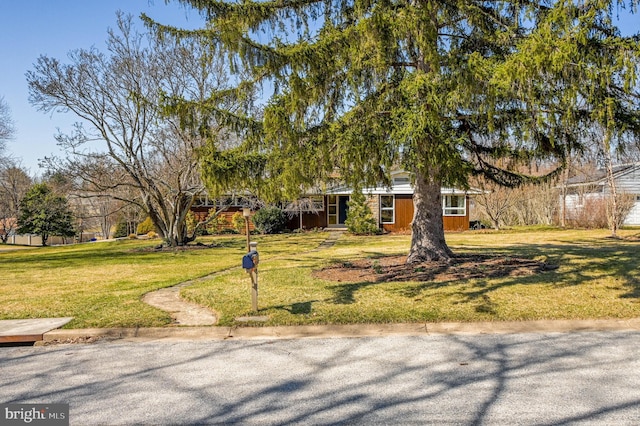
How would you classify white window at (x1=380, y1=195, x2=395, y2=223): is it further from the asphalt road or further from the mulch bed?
the asphalt road

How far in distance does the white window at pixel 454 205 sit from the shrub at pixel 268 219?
1018cm

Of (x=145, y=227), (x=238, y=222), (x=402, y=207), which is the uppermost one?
(x=402, y=207)

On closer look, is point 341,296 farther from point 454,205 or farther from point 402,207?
point 454,205

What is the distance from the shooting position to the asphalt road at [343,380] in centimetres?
371

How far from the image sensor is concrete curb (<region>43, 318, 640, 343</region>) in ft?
20.5

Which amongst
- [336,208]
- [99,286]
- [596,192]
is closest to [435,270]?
[99,286]

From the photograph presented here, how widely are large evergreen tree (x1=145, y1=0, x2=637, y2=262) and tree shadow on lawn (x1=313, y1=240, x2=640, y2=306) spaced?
97cm

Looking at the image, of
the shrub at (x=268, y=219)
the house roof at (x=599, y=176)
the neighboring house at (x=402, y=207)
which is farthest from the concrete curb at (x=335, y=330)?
the house roof at (x=599, y=176)

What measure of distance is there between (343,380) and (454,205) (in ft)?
87.5

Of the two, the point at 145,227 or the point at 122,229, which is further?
the point at 122,229

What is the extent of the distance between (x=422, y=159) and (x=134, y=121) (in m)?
15.8

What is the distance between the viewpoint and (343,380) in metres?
4.49

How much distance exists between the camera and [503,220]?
30031 millimetres

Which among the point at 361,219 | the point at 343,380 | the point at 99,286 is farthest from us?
the point at 361,219
